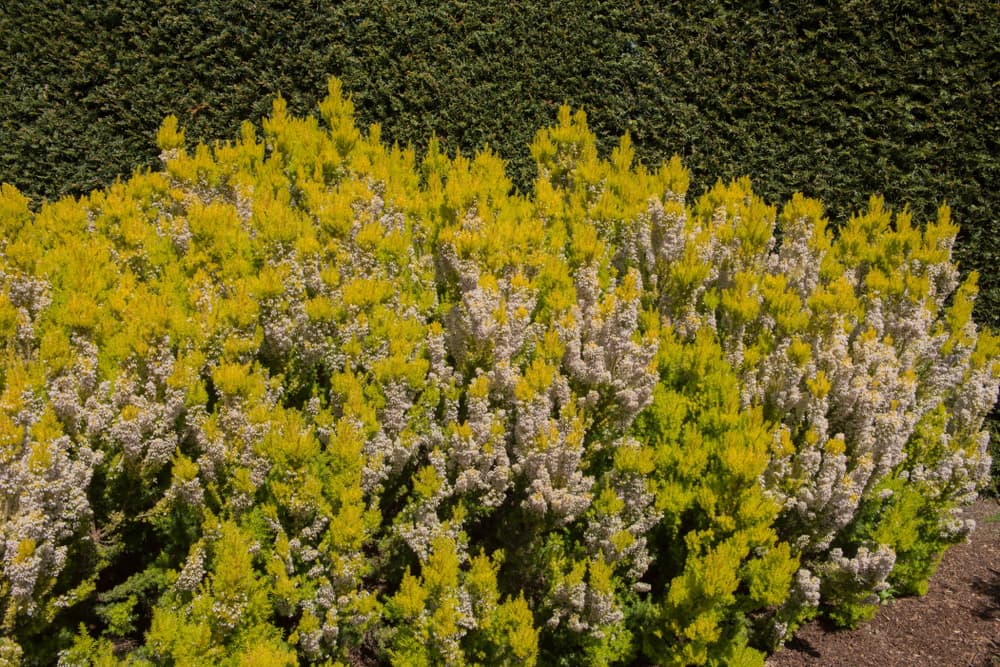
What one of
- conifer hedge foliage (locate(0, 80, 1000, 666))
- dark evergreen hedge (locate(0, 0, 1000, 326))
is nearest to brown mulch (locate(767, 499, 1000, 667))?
conifer hedge foliage (locate(0, 80, 1000, 666))

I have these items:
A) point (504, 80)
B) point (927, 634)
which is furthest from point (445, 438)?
point (504, 80)

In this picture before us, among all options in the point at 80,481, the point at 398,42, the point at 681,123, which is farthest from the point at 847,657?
the point at 398,42

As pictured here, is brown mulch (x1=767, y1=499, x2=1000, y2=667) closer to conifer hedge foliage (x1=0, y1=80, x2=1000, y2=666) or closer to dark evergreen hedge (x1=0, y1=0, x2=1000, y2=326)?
conifer hedge foliage (x1=0, y1=80, x2=1000, y2=666)

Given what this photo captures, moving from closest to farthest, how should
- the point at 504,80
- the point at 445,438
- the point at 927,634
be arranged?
the point at 445,438 → the point at 927,634 → the point at 504,80

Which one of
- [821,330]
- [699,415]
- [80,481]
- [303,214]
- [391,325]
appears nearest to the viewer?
[80,481]

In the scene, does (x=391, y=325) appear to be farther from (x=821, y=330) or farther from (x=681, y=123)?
(x=681, y=123)

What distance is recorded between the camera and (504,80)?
696cm

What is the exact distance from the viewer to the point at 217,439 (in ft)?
9.67

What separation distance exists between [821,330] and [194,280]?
2896 mm

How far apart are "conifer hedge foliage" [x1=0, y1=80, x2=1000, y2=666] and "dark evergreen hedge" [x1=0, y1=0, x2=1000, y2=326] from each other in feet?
9.12

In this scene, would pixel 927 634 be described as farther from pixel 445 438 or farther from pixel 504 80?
pixel 504 80

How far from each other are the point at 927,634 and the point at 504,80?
5177 mm

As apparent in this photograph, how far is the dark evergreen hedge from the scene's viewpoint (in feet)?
21.6

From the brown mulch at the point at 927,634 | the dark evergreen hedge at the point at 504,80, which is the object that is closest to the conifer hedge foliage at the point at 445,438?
the brown mulch at the point at 927,634
